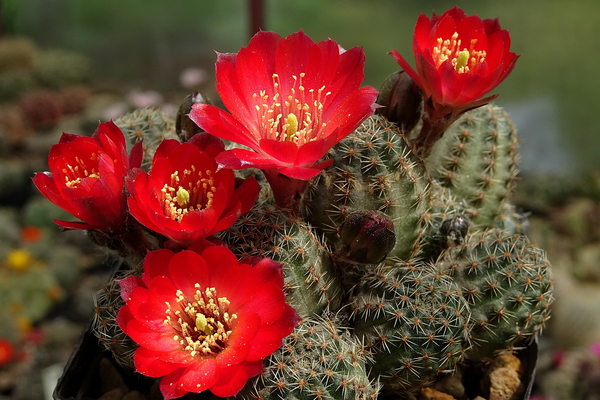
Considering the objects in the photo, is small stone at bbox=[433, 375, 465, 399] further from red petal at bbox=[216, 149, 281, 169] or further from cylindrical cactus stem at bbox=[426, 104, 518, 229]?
red petal at bbox=[216, 149, 281, 169]

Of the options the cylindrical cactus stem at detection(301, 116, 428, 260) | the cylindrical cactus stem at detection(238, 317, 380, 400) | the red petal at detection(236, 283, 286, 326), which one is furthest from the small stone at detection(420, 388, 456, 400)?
the red petal at detection(236, 283, 286, 326)

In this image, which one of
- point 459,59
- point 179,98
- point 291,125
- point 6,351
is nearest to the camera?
point 291,125

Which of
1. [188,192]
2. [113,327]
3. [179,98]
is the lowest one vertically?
[179,98]

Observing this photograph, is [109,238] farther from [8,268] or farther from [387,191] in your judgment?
[8,268]

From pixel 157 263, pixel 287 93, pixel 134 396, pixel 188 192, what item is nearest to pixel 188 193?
pixel 188 192

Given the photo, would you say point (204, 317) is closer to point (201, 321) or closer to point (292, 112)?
point (201, 321)

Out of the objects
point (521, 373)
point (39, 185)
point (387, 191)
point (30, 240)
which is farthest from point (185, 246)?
point (30, 240)
